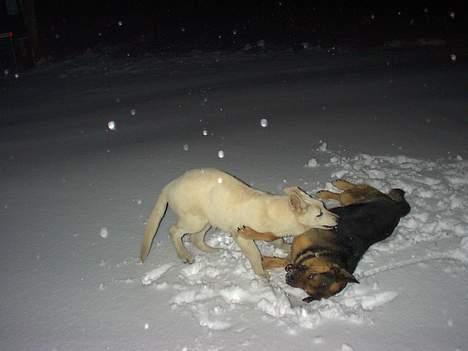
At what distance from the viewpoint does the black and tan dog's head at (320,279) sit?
12.1ft

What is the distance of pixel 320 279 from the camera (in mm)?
3689

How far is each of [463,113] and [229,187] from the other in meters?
6.80

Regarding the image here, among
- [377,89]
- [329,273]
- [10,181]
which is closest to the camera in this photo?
[329,273]

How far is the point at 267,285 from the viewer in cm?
421

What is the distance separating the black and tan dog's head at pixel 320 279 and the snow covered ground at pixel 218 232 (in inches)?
8.2

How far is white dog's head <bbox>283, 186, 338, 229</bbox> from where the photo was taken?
388cm

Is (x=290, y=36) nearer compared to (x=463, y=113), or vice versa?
(x=463, y=113)

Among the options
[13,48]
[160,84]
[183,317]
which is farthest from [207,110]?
[13,48]

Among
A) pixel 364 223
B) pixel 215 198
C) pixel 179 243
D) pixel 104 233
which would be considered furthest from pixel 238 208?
pixel 104 233

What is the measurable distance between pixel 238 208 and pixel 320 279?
1.06 m

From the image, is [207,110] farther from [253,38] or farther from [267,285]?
[253,38]

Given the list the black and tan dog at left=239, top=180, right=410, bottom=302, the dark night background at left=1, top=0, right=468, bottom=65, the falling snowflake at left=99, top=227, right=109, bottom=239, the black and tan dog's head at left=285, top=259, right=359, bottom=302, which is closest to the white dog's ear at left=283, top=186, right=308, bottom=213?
the black and tan dog at left=239, top=180, right=410, bottom=302

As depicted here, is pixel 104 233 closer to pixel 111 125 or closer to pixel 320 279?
pixel 320 279

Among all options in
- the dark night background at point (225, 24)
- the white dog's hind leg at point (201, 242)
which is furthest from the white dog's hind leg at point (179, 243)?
the dark night background at point (225, 24)
